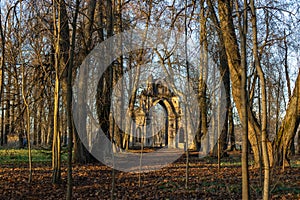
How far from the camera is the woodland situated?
20.1 ft

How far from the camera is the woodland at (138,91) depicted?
6.11m

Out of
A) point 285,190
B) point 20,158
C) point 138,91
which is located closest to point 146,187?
point 285,190

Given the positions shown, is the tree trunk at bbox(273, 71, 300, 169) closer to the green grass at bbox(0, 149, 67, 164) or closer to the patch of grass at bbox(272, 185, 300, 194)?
the patch of grass at bbox(272, 185, 300, 194)

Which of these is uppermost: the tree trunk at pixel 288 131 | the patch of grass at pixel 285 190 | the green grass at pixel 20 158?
the tree trunk at pixel 288 131

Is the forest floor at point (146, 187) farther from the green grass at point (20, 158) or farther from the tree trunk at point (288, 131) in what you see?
the green grass at point (20, 158)

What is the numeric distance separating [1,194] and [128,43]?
10.5 meters

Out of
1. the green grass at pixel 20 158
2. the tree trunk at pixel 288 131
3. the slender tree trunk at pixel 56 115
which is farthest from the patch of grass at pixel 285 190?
the green grass at pixel 20 158

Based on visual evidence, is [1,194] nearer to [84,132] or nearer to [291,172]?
[84,132]

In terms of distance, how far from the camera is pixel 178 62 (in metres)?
18.6

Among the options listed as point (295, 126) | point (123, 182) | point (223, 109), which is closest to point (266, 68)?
point (223, 109)

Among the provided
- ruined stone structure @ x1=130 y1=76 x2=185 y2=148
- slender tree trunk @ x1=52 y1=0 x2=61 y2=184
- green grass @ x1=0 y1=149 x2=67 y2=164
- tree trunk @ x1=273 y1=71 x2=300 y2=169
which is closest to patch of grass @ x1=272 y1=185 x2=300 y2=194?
tree trunk @ x1=273 y1=71 x2=300 y2=169

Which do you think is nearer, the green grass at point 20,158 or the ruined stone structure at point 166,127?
the green grass at point 20,158

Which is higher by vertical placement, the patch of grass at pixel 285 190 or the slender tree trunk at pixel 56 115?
the slender tree trunk at pixel 56 115

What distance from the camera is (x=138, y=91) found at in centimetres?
1911
